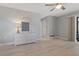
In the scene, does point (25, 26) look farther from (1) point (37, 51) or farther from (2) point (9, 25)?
(1) point (37, 51)

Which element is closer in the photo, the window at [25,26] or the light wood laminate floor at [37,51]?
the light wood laminate floor at [37,51]

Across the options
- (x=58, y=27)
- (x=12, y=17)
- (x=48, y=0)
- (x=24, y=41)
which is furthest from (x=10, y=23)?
(x=48, y=0)

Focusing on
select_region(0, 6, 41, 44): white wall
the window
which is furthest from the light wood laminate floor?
the window

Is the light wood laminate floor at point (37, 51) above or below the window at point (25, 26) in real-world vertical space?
below

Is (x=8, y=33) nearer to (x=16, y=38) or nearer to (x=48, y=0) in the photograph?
(x=16, y=38)

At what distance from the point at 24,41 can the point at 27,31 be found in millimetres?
764

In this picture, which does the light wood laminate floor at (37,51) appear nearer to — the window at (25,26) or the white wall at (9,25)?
the white wall at (9,25)

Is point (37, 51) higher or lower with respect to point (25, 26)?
lower

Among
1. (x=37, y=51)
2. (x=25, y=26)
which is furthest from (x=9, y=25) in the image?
(x=37, y=51)

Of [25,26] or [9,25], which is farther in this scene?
[25,26]

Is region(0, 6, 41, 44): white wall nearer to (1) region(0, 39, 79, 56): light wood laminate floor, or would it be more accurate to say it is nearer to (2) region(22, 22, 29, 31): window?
(2) region(22, 22, 29, 31): window

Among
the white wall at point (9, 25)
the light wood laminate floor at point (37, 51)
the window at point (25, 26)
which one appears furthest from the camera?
the window at point (25, 26)

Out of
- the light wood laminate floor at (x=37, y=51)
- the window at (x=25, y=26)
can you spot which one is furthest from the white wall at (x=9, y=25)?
the light wood laminate floor at (x=37, y=51)

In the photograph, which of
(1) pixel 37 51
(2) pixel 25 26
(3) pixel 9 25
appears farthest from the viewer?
(2) pixel 25 26
